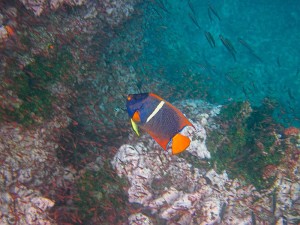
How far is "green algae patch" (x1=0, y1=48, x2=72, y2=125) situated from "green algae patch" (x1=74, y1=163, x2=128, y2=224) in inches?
58.7

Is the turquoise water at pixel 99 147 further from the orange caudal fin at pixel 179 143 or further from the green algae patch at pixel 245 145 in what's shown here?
the orange caudal fin at pixel 179 143

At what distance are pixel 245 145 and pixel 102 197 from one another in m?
3.44

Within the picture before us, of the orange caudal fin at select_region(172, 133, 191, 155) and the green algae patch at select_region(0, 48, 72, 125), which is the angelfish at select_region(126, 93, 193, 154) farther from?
the green algae patch at select_region(0, 48, 72, 125)

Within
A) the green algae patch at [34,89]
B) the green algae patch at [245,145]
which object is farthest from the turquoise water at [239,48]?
the green algae patch at [34,89]

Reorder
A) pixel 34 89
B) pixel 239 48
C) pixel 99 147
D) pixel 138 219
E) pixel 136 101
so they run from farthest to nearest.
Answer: pixel 239 48 → pixel 99 147 → pixel 34 89 → pixel 138 219 → pixel 136 101

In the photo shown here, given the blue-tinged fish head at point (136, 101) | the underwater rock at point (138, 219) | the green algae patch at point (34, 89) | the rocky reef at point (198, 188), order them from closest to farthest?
the blue-tinged fish head at point (136, 101), the underwater rock at point (138, 219), the green algae patch at point (34, 89), the rocky reef at point (198, 188)

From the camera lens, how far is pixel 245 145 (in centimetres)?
505

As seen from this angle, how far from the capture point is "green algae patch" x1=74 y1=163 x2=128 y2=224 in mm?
3727

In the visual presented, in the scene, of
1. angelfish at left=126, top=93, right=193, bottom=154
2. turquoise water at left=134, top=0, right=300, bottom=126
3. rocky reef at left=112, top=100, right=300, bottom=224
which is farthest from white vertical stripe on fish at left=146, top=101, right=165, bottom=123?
turquoise water at left=134, top=0, right=300, bottom=126

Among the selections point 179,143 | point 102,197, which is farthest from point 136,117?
point 102,197

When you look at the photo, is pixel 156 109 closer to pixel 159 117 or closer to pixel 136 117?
pixel 159 117

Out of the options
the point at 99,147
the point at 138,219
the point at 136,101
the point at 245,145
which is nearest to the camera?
the point at 136,101

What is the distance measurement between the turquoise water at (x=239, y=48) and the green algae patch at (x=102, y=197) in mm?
7684

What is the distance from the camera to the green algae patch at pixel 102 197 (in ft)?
12.2
